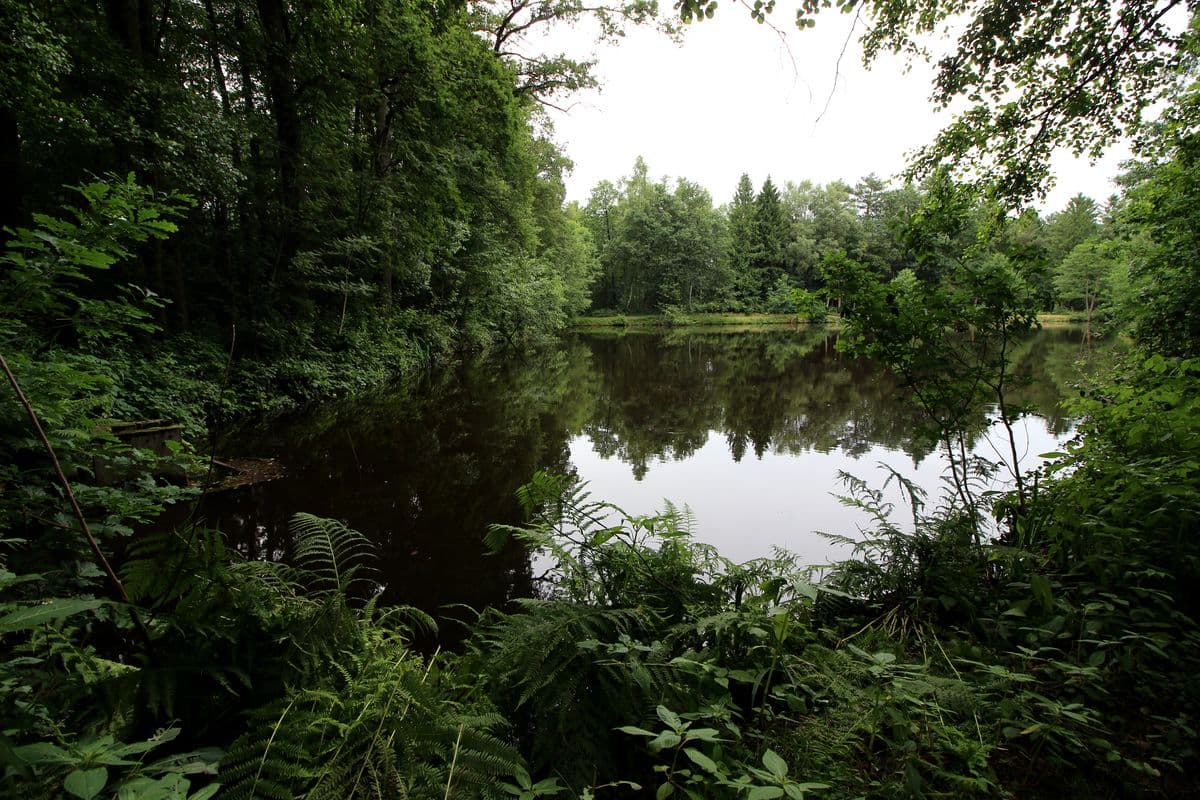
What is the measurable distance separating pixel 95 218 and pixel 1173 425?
17.5 ft

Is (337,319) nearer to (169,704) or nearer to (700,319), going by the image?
(169,704)

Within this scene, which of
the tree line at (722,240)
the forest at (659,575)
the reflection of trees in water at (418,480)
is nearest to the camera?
the forest at (659,575)

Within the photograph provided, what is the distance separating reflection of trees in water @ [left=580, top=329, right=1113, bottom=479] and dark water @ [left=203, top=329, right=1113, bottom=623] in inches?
2.8

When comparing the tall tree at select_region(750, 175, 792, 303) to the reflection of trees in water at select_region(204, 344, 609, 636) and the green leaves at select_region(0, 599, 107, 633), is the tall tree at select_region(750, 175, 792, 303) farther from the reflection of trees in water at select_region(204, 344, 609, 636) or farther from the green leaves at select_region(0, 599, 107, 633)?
the green leaves at select_region(0, 599, 107, 633)

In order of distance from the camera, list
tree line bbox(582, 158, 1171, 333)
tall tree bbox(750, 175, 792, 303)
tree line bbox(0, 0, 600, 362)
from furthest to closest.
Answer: tall tree bbox(750, 175, 792, 303) → tree line bbox(582, 158, 1171, 333) → tree line bbox(0, 0, 600, 362)

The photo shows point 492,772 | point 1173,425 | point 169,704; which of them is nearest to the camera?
point 169,704

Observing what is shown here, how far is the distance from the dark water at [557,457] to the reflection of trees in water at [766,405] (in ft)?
0.24

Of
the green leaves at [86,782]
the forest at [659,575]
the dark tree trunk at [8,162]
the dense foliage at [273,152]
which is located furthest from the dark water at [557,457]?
the dark tree trunk at [8,162]

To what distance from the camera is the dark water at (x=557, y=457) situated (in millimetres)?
4891

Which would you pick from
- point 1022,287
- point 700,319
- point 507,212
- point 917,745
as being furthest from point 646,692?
point 700,319

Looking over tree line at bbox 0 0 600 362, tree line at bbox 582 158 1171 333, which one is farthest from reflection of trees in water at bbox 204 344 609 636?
tree line at bbox 582 158 1171 333

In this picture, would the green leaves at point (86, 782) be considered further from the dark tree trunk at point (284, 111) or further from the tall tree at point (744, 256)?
the tall tree at point (744, 256)

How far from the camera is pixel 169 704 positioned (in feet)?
4.00

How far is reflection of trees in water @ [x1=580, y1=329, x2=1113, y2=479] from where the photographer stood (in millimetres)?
8828
